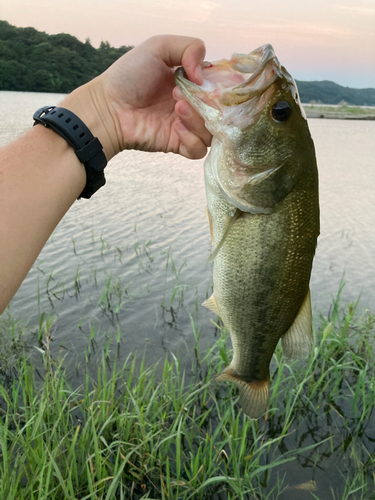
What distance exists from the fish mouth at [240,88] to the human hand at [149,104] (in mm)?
231

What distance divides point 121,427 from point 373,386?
2.43m

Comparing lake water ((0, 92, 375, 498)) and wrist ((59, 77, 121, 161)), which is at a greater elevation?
wrist ((59, 77, 121, 161))

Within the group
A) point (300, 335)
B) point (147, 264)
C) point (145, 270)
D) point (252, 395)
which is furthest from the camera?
point (147, 264)

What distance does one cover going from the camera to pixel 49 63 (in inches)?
2291

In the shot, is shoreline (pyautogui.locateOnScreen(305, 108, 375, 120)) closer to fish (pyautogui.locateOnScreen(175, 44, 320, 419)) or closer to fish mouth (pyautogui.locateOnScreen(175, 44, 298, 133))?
fish mouth (pyautogui.locateOnScreen(175, 44, 298, 133))

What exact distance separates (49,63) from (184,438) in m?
65.0

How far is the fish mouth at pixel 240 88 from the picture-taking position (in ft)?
5.60

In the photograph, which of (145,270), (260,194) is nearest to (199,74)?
(260,194)

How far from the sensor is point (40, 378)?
4.36 m

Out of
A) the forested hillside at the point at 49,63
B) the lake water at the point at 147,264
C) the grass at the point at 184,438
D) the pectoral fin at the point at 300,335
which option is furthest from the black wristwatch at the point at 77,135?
the forested hillside at the point at 49,63

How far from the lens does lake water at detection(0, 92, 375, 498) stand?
5348 mm

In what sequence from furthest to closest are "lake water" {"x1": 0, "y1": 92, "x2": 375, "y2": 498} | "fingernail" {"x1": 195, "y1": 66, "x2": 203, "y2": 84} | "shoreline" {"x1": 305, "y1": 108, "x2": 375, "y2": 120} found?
"shoreline" {"x1": 305, "y1": 108, "x2": 375, "y2": 120}
"lake water" {"x1": 0, "y1": 92, "x2": 375, "y2": 498}
"fingernail" {"x1": 195, "y1": 66, "x2": 203, "y2": 84}

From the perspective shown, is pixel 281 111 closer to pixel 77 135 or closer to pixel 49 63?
pixel 77 135

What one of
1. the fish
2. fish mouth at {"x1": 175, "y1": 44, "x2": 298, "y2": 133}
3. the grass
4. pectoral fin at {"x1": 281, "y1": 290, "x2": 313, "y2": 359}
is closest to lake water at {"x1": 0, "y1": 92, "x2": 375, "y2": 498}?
the grass
